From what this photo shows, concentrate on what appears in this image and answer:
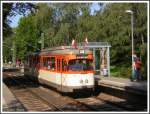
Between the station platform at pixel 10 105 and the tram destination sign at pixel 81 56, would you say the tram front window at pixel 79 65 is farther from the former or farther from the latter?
the station platform at pixel 10 105

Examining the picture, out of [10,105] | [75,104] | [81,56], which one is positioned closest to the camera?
[10,105]

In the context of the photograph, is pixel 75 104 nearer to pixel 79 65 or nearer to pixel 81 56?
pixel 79 65

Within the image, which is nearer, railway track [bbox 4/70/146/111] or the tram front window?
railway track [bbox 4/70/146/111]

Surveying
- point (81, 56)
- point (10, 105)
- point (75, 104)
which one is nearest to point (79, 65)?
point (81, 56)

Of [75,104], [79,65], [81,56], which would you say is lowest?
[75,104]

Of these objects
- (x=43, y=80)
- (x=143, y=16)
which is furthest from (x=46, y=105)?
(x=143, y=16)

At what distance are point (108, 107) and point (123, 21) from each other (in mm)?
30731

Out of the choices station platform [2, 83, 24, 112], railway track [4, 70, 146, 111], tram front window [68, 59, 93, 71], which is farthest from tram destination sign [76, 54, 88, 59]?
station platform [2, 83, 24, 112]

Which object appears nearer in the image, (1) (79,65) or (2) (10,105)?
(2) (10,105)

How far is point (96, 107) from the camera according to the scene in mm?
18844

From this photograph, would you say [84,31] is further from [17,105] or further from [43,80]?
[17,105]

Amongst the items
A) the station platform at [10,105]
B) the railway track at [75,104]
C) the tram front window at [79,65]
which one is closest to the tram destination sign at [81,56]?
the tram front window at [79,65]

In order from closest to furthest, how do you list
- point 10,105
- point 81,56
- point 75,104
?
point 10,105 → point 75,104 → point 81,56

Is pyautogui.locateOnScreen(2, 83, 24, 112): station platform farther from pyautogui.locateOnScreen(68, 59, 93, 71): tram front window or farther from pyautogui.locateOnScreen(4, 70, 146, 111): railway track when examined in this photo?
pyautogui.locateOnScreen(68, 59, 93, 71): tram front window
